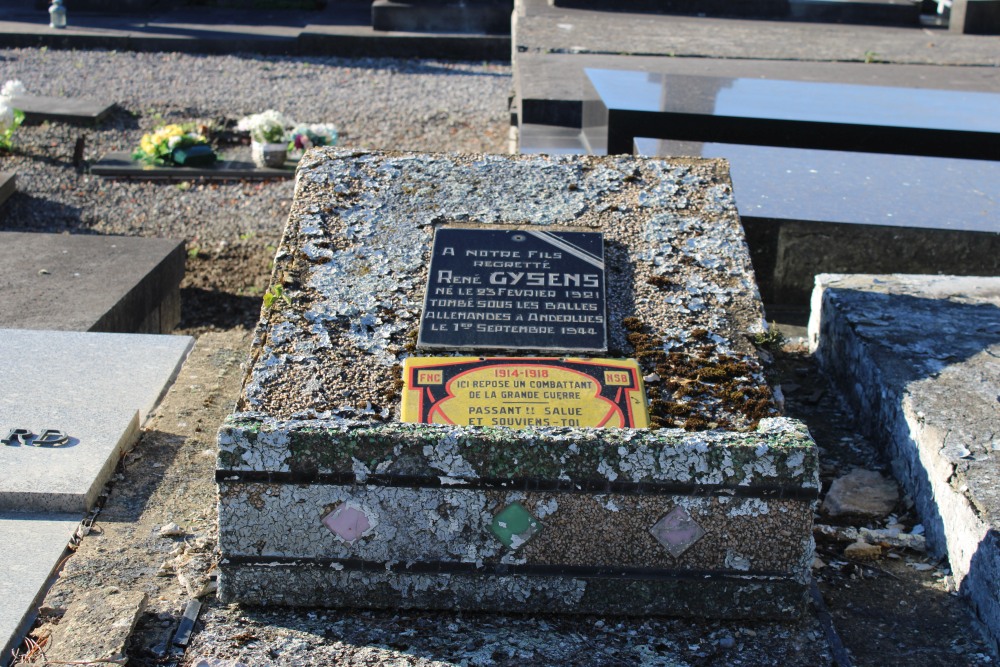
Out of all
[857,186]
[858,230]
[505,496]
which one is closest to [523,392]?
[505,496]

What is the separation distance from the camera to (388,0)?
12906mm

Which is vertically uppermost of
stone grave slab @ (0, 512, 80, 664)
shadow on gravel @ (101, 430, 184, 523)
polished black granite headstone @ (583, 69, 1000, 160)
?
polished black granite headstone @ (583, 69, 1000, 160)

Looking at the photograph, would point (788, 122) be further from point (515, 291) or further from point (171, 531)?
point (171, 531)

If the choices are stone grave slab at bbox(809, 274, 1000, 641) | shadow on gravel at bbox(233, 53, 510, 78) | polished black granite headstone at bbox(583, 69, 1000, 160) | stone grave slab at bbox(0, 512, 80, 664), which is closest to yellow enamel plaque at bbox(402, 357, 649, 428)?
stone grave slab at bbox(809, 274, 1000, 641)

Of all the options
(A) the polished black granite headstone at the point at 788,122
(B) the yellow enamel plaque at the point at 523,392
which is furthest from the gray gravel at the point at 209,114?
(B) the yellow enamel plaque at the point at 523,392

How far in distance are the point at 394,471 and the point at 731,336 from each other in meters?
1.07

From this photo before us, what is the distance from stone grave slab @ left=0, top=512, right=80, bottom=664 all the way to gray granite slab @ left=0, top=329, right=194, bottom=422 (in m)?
0.55

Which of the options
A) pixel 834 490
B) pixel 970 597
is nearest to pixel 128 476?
pixel 834 490

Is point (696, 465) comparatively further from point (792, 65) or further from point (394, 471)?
point (792, 65)

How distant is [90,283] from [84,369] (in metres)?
1.16

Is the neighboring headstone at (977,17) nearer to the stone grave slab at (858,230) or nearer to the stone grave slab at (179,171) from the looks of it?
the stone grave slab at (858,230)

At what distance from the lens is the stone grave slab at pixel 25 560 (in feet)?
7.85

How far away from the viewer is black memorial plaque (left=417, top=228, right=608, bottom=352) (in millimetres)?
2826

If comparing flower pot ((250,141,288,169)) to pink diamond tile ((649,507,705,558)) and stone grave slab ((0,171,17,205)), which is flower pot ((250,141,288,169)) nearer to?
stone grave slab ((0,171,17,205))
